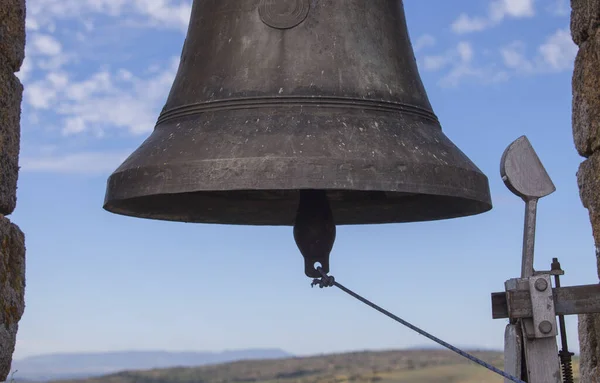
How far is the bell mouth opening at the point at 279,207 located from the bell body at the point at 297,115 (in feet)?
0.26

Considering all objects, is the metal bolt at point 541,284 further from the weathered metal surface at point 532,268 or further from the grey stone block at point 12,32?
the grey stone block at point 12,32

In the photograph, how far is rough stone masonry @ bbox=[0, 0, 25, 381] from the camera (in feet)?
9.80

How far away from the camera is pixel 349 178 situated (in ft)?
10.2

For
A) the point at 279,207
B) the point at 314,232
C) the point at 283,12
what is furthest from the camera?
the point at 279,207

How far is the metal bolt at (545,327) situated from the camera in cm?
324

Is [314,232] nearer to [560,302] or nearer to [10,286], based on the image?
[560,302]

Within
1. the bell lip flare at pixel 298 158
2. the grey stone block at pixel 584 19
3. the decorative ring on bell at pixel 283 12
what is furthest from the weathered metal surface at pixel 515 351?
the decorative ring on bell at pixel 283 12

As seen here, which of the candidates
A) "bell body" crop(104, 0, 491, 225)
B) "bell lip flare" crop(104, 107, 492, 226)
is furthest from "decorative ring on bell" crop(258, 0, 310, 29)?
"bell lip flare" crop(104, 107, 492, 226)

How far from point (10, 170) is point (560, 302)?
204cm

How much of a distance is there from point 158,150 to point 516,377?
5.35 feet

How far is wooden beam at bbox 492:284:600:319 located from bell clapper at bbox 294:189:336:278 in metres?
0.77

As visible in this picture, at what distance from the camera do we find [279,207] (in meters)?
4.48

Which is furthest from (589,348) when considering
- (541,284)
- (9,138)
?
(9,138)

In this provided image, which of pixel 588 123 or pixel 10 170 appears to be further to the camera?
pixel 588 123
